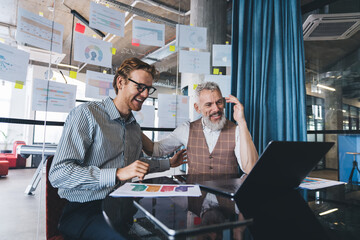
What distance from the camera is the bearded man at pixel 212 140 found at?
1688 millimetres

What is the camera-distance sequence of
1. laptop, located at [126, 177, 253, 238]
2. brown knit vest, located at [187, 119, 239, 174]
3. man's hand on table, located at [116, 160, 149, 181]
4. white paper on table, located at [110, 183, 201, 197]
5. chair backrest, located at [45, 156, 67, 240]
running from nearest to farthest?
laptop, located at [126, 177, 253, 238]
white paper on table, located at [110, 183, 201, 197]
man's hand on table, located at [116, 160, 149, 181]
chair backrest, located at [45, 156, 67, 240]
brown knit vest, located at [187, 119, 239, 174]

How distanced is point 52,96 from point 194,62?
5.08ft

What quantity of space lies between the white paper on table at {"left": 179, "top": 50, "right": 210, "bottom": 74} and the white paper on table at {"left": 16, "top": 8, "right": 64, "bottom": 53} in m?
1.25

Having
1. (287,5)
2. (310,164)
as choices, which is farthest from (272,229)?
(287,5)

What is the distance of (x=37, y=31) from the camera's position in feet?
5.77

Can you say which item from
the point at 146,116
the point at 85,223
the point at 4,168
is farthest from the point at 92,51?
the point at 4,168

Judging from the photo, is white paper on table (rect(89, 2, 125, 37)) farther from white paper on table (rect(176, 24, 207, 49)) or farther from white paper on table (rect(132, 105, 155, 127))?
white paper on table (rect(132, 105, 155, 127))

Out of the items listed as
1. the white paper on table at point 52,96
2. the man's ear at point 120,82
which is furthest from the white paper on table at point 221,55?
the white paper on table at point 52,96

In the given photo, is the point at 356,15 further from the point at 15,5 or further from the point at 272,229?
the point at 15,5

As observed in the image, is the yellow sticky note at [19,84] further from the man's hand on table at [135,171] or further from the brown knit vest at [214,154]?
the brown knit vest at [214,154]

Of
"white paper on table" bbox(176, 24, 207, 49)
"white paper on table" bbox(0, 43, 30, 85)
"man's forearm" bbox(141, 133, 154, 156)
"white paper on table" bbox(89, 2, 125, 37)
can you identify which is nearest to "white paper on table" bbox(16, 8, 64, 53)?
"white paper on table" bbox(0, 43, 30, 85)

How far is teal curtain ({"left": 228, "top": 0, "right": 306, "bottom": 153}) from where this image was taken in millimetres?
2008

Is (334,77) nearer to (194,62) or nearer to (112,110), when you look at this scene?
(194,62)

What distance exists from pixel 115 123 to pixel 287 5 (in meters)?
1.94
